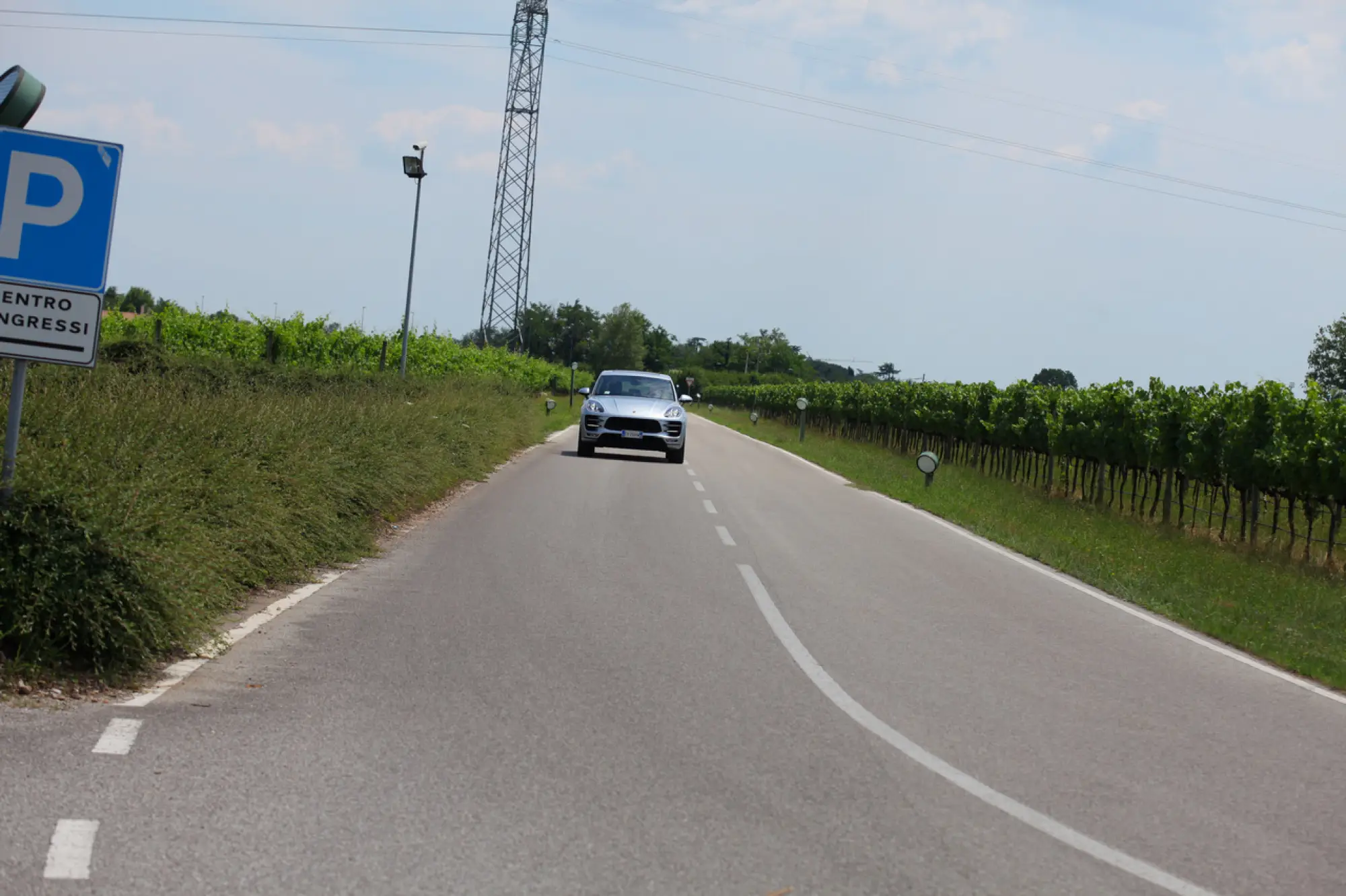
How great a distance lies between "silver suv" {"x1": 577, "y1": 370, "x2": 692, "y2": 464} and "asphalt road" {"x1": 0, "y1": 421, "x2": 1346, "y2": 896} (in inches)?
621

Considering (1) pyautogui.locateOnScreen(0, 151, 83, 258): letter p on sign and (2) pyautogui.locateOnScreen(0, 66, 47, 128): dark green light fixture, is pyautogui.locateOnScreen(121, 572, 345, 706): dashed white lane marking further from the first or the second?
(2) pyautogui.locateOnScreen(0, 66, 47, 128): dark green light fixture

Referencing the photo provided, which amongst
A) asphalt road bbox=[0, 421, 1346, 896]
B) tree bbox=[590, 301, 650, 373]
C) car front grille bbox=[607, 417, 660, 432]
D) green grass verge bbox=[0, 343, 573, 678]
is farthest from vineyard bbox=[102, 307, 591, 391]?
tree bbox=[590, 301, 650, 373]

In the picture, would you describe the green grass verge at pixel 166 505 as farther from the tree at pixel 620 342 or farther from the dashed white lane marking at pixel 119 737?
the tree at pixel 620 342

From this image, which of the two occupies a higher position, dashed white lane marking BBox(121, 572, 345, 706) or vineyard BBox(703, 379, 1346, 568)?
vineyard BBox(703, 379, 1346, 568)

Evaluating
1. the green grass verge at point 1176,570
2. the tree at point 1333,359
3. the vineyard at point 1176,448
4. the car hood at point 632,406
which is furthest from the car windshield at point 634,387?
the tree at point 1333,359

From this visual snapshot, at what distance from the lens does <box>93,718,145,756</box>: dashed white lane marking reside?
4.85m

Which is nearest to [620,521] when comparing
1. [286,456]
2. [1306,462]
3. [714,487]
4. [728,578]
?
[728,578]

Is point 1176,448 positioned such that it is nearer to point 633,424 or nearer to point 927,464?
point 927,464

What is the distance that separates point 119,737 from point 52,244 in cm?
Result: 304

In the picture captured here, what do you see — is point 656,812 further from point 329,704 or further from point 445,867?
point 329,704

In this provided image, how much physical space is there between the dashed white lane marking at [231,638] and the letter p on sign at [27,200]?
2382 mm

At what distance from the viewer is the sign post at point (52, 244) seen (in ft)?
21.6

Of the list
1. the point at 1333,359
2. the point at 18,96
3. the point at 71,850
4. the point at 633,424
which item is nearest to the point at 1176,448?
the point at 633,424

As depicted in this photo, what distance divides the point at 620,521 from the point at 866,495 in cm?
888
